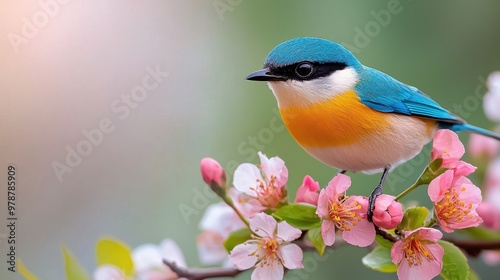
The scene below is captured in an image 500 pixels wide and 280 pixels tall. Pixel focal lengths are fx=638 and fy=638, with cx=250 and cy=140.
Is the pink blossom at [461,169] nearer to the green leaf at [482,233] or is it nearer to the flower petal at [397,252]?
the flower petal at [397,252]

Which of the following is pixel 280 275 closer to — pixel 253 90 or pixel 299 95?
pixel 299 95

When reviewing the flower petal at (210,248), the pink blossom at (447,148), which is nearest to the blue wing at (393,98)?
the pink blossom at (447,148)

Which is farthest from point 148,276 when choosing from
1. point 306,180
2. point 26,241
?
point 26,241

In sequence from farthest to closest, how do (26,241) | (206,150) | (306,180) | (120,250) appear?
(206,150), (26,241), (120,250), (306,180)

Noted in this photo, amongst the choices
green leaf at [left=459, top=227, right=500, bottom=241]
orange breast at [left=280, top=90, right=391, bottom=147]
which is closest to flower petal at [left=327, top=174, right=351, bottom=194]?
orange breast at [left=280, top=90, right=391, bottom=147]

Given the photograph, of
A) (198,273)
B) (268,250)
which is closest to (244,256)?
(268,250)

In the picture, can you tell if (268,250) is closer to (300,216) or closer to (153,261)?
(300,216)
